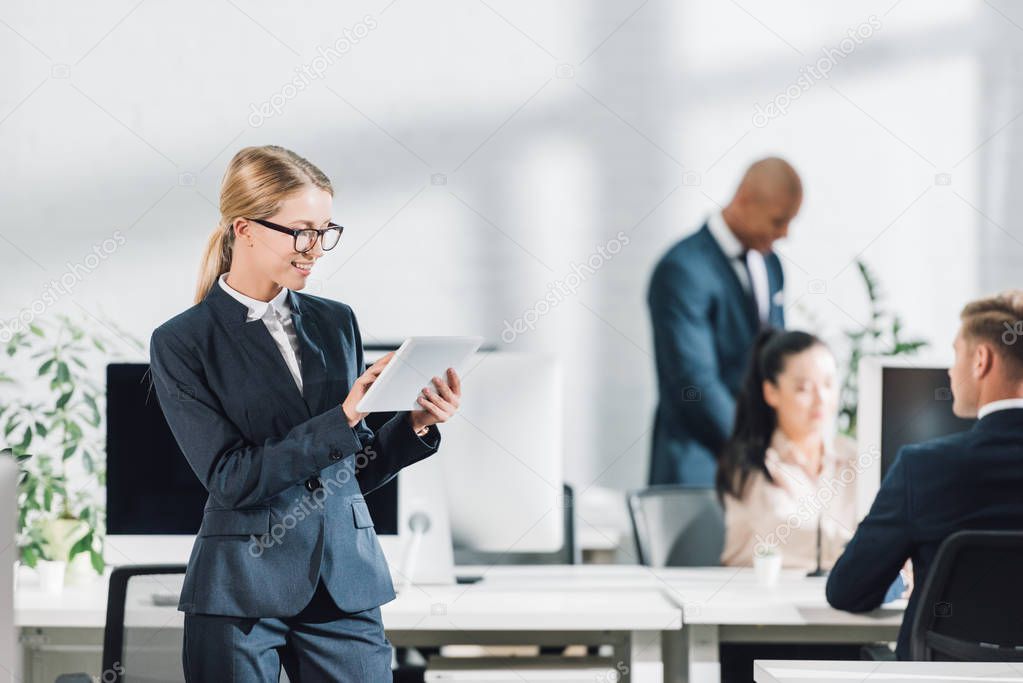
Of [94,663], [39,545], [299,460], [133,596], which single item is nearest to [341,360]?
[299,460]

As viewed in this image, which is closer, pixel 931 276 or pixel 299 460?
pixel 299 460

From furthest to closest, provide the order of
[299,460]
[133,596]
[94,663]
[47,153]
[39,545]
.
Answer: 1. [47,153]
2. [39,545]
3. [94,663]
4. [133,596]
5. [299,460]

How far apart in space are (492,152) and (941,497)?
9.19 feet

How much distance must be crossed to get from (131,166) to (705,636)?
319cm

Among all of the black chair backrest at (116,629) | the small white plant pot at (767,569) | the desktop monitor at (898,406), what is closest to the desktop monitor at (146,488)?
the black chair backrest at (116,629)

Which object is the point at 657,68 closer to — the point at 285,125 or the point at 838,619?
the point at 285,125

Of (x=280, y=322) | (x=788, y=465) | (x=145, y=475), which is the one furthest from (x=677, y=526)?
(x=280, y=322)

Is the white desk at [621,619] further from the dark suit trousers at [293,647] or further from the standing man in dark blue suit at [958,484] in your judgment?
the dark suit trousers at [293,647]

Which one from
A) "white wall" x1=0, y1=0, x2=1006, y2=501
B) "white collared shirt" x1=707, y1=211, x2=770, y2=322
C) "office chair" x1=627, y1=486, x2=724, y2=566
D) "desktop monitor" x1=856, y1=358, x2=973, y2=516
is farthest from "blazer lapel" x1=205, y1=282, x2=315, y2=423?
"white collared shirt" x1=707, y1=211, x2=770, y2=322

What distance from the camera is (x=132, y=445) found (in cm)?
225

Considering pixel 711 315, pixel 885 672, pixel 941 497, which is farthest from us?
pixel 711 315

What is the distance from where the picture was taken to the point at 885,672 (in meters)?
1.50

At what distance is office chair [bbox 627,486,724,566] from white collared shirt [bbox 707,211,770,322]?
52.6 inches

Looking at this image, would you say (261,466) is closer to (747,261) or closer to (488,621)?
(488,621)
